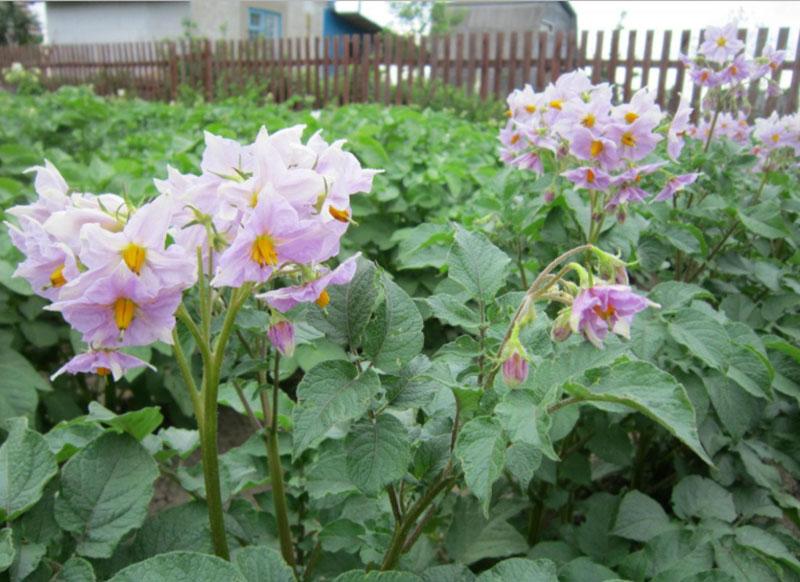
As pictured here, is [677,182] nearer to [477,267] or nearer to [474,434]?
[477,267]

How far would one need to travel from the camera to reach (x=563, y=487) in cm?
171

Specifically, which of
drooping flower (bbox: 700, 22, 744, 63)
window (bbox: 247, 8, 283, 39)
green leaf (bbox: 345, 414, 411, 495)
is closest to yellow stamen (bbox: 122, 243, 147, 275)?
green leaf (bbox: 345, 414, 411, 495)

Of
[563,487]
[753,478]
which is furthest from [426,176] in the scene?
[753,478]

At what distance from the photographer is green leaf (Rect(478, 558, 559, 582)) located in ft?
2.65

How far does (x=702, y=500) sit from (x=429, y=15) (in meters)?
24.1

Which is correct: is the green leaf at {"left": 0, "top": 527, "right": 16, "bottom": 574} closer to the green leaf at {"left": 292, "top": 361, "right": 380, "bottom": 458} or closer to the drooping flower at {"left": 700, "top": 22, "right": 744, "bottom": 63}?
the green leaf at {"left": 292, "top": 361, "right": 380, "bottom": 458}

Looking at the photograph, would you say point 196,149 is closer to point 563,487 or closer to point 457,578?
point 563,487

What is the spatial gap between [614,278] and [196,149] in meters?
2.98

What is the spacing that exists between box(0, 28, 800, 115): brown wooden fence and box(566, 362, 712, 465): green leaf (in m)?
8.22

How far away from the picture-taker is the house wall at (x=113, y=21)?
1988cm

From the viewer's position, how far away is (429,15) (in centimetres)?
2345

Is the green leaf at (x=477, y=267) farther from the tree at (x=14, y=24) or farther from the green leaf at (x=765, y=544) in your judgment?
the tree at (x=14, y=24)

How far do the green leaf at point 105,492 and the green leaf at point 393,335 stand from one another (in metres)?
0.34

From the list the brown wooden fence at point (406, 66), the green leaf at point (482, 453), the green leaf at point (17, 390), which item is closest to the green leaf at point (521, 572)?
the green leaf at point (482, 453)
